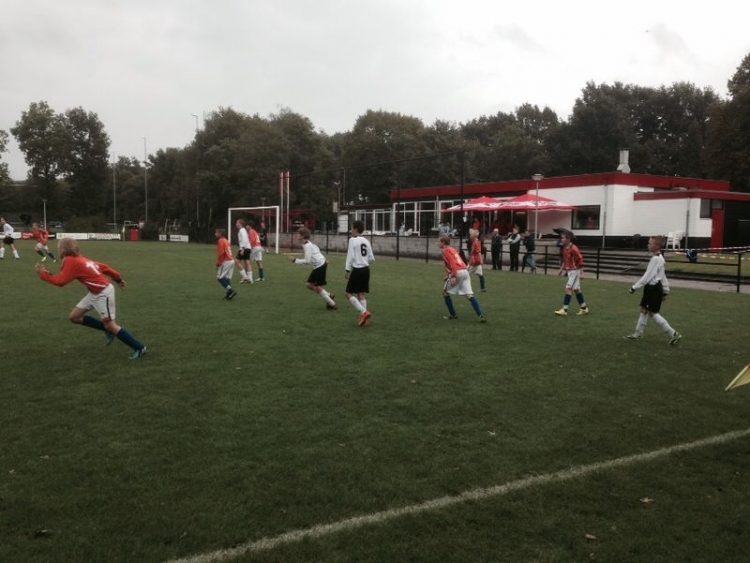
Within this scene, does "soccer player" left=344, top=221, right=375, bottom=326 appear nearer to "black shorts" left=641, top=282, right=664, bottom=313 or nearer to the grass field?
the grass field

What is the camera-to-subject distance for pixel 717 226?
3111cm

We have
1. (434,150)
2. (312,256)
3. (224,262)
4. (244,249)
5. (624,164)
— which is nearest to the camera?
(312,256)

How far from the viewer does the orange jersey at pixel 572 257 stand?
12.6m

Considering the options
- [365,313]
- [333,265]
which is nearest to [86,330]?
[365,313]

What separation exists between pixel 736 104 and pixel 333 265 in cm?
3203

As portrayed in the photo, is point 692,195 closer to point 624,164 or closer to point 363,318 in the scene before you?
point 624,164

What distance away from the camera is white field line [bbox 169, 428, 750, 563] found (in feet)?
11.2

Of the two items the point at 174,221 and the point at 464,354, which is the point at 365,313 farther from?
the point at 174,221

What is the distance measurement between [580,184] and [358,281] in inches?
1049

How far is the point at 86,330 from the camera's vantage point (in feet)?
32.4

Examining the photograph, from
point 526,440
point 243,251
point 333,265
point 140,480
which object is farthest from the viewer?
point 333,265

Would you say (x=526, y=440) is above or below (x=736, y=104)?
below

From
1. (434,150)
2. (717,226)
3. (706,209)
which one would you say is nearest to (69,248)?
(706,209)

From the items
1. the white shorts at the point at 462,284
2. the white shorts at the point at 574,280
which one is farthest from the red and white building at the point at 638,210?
the white shorts at the point at 462,284
